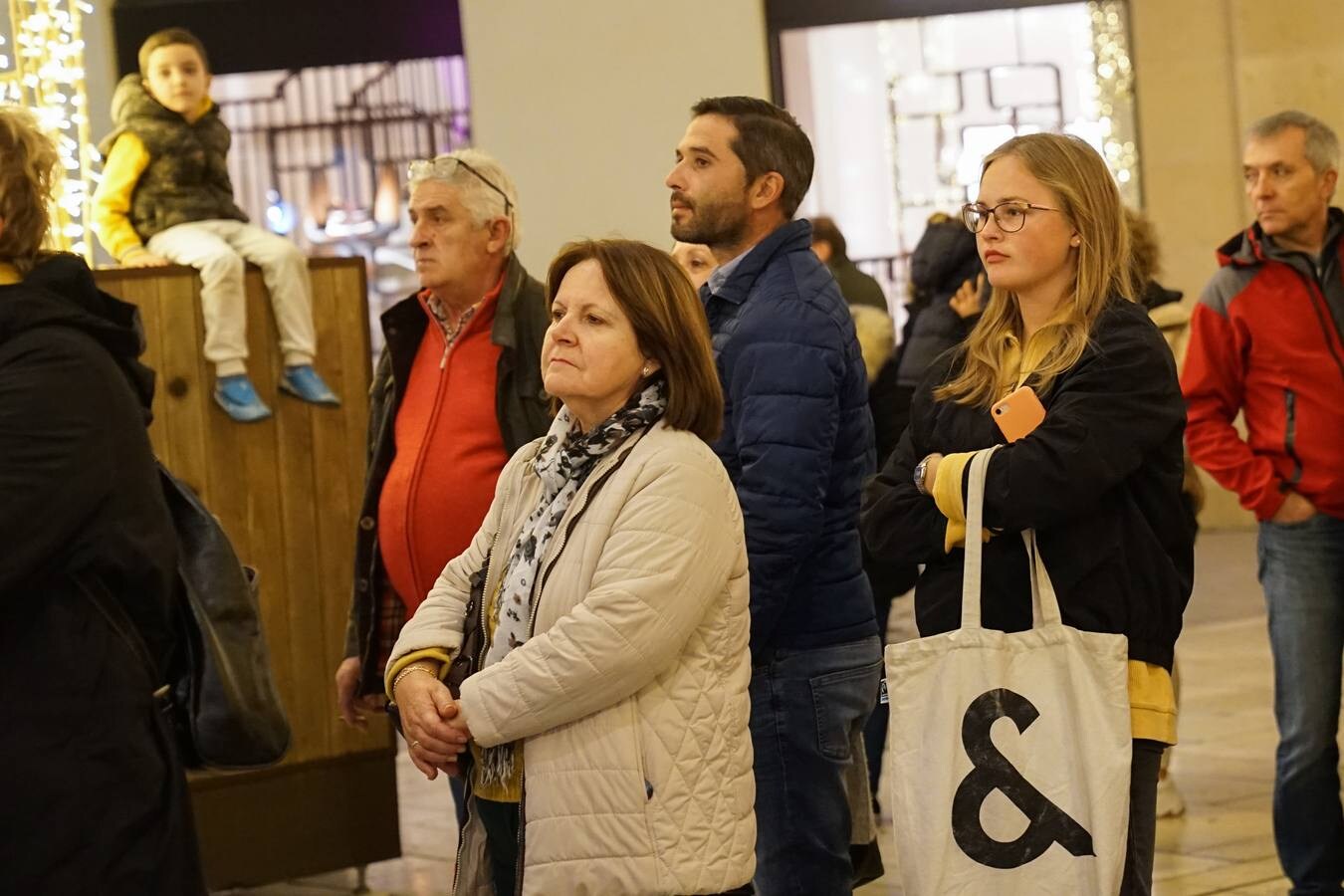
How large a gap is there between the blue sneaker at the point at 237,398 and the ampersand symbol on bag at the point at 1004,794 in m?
2.89

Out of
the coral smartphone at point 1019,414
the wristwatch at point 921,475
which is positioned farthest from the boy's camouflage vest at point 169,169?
the coral smartphone at point 1019,414

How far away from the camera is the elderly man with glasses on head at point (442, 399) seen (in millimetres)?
4023

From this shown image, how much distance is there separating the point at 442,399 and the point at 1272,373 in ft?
6.59

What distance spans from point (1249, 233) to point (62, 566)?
303 centimetres

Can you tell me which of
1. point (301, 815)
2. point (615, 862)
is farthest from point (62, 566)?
point (301, 815)

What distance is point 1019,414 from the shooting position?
9.87ft

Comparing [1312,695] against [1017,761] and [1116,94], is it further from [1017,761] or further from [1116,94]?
[1116,94]

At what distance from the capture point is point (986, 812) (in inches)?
112

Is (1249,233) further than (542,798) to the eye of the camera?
Yes

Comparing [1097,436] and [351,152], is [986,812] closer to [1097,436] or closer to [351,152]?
[1097,436]

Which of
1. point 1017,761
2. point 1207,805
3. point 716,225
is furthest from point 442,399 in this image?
point 1207,805

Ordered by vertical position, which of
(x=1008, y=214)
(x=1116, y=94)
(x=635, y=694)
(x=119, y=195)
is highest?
(x=1116, y=94)

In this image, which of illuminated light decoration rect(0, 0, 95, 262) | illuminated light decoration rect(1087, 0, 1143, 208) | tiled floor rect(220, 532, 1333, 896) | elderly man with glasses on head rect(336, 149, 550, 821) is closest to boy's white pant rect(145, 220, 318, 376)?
illuminated light decoration rect(0, 0, 95, 262)

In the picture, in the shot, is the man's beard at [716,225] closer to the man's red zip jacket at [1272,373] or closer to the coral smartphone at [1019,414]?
the coral smartphone at [1019,414]
